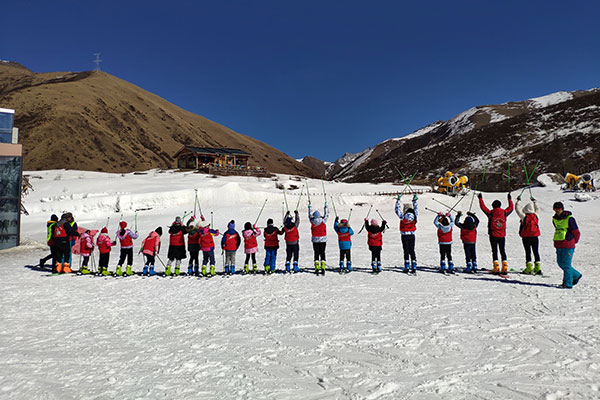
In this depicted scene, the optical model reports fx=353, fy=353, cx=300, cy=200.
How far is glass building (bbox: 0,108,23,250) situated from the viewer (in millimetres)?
17969

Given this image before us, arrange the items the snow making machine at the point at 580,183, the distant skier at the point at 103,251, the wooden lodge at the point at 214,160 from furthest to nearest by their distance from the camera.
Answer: the wooden lodge at the point at 214,160 → the snow making machine at the point at 580,183 → the distant skier at the point at 103,251

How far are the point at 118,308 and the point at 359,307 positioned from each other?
5207mm

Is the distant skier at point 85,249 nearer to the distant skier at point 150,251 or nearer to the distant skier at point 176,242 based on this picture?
the distant skier at point 150,251

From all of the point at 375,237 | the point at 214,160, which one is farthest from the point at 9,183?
the point at 214,160

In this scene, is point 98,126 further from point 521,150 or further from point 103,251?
point 521,150

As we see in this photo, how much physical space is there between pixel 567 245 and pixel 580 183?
3281cm

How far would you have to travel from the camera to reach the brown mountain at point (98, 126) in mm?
79250

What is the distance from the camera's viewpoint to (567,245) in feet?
27.7

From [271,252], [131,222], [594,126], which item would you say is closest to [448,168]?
[594,126]

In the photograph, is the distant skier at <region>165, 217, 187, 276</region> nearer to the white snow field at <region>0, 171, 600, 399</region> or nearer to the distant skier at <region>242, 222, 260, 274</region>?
the white snow field at <region>0, 171, 600, 399</region>

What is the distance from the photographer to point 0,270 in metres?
12.7

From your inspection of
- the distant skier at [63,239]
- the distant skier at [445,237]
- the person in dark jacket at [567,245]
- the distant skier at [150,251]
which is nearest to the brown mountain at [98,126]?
→ the distant skier at [63,239]

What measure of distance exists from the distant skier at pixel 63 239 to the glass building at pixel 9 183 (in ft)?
28.5

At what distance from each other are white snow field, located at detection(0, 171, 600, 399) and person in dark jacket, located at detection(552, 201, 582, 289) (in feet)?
0.88
